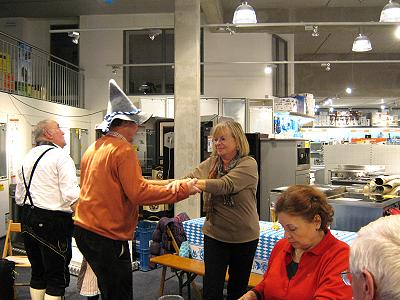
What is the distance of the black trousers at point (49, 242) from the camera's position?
11.8 feet

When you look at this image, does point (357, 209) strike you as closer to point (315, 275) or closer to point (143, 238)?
point (315, 275)

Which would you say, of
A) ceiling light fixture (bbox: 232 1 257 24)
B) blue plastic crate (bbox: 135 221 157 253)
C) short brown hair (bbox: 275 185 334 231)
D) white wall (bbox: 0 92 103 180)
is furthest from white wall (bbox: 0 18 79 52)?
short brown hair (bbox: 275 185 334 231)

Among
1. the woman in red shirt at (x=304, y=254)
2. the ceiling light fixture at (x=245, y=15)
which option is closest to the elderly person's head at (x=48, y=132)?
the woman in red shirt at (x=304, y=254)

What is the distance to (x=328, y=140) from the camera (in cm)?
1438

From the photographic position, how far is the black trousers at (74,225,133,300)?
8.30ft

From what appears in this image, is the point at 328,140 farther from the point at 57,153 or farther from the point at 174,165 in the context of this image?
the point at 57,153

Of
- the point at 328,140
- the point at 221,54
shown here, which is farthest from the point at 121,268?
the point at 328,140

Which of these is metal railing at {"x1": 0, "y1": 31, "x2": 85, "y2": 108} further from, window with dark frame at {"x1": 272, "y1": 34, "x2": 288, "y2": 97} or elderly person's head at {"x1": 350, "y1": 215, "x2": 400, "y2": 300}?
elderly person's head at {"x1": 350, "y1": 215, "x2": 400, "y2": 300}

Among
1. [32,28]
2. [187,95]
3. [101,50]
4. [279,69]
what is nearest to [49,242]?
[187,95]

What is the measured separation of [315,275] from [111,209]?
120 centimetres

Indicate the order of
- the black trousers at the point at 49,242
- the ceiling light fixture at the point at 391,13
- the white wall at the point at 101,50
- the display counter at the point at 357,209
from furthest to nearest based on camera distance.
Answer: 1. the white wall at the point at 101,50
2. the ceiling light fixture at the point at 391,13
3. the black trousers at the point at 49,242
4. the display counter at the point at 357,209

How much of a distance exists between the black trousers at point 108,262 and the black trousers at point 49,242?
3.78 ft

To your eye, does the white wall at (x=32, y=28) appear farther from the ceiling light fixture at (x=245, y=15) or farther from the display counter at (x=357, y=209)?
the display counter at (x=357, y=209)

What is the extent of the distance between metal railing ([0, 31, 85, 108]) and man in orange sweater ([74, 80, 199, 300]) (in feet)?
21.1
